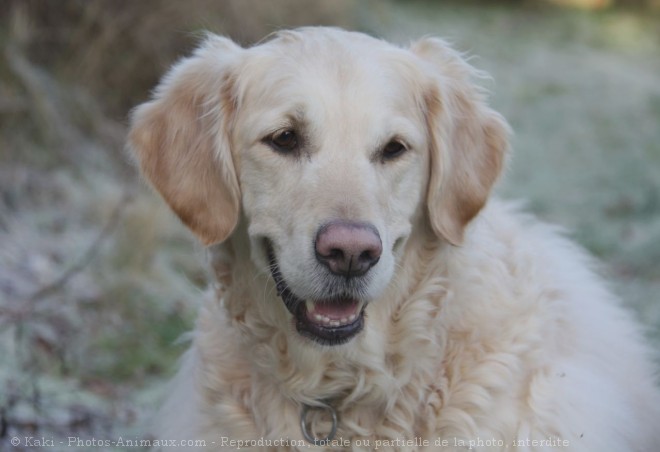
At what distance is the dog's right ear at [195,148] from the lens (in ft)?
12.1

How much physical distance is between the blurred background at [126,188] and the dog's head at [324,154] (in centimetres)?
53

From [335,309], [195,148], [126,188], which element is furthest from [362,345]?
[126,188]

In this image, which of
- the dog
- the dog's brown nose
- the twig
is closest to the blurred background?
the twig

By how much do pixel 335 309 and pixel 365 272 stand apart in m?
0.25

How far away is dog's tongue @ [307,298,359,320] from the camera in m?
3.55

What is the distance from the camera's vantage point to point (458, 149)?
151 inches

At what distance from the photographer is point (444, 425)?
Result: 11.9 ft

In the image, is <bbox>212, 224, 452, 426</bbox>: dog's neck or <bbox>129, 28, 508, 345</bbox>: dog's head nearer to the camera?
<bbox>129, 28, 508, 345</bbox>: dog's head

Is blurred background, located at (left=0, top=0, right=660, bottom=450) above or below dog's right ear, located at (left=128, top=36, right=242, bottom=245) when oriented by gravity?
below

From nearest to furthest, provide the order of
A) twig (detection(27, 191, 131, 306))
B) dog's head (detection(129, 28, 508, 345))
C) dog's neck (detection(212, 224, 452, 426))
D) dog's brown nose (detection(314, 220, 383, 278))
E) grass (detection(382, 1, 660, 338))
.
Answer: dog's brown nose (detection(314, 220, 383, 278)) → dog's head (detection(129, 28, 508, 345)) → dog's neck (detection(212, 224, 452, 426)) → twig (detection(27, 191, 131, 306)) → grass (detection(382, 1, 660, 338))

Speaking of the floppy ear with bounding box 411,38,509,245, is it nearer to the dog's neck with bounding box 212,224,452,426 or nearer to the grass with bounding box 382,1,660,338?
the dog's neck with bounding box 212,224,452,426

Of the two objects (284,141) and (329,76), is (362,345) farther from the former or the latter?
(329,76)

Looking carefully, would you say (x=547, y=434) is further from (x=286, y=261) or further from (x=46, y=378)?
(x=46, y=378)

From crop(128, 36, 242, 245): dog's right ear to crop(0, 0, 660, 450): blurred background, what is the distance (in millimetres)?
423
